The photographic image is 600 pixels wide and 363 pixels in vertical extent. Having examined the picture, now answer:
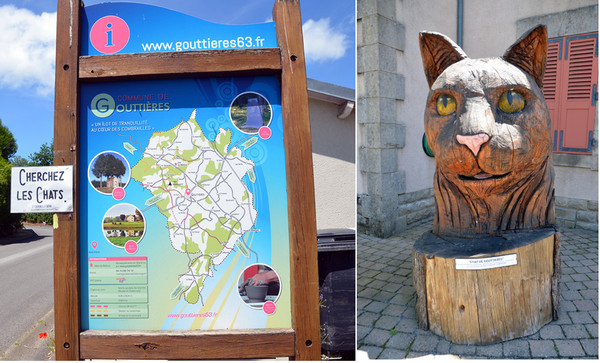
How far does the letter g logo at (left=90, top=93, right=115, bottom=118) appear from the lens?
192cm

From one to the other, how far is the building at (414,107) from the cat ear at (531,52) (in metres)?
2.42

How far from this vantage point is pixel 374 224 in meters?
5.48

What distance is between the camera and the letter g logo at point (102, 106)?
75.4 inches

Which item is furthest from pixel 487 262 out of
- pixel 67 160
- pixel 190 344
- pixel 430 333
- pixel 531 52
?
pixel 67 160

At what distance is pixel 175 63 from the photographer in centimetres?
186

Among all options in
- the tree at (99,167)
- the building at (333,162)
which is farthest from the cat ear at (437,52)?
the building at (333,162)

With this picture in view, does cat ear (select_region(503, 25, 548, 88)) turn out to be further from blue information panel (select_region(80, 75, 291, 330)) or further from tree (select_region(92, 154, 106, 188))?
tree (select_region(92, 154, 106, 188))

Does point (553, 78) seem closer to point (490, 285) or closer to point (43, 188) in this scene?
point (490, 285)

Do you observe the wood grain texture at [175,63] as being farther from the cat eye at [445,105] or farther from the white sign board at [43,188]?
the cat eye at [445,105]

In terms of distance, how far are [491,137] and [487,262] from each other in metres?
0.81

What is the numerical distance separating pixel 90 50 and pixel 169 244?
0.99m

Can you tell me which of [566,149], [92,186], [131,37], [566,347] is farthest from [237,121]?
[566,149]

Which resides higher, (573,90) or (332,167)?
(573,90)

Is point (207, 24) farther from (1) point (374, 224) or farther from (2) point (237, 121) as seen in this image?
(1) point (374, 224)
